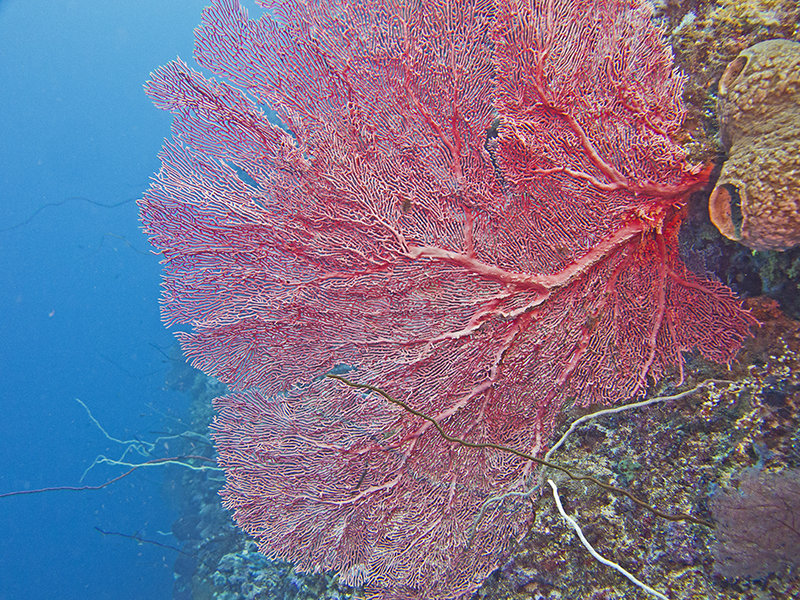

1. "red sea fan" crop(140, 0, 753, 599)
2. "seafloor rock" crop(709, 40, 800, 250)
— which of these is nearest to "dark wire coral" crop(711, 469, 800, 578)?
"red sea fan" crop(140, 0, 753, 599)

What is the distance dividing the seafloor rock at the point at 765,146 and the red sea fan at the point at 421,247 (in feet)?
1.05

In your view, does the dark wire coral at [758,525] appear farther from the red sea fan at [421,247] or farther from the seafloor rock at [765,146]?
the seafloor rock at [765,146]

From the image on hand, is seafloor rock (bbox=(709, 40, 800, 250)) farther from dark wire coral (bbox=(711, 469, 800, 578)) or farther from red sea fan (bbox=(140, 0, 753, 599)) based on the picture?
dark wire coral (bbox=(711, 469, 800, 578))

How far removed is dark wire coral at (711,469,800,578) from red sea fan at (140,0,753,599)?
634 mm

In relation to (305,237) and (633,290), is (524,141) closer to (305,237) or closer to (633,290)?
(633,290)

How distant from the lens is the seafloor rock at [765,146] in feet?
4.93

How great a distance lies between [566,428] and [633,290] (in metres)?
0.98

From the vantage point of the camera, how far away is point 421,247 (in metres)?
2.34

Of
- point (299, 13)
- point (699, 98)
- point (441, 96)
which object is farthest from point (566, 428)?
point (299, 13)

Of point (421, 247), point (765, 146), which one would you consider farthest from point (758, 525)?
point (421, 247)

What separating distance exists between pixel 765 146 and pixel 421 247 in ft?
5.32

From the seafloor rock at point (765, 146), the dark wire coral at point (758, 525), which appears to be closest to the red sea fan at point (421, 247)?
the seafloor rock at point (765, 146)

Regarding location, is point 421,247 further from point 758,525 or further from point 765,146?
point 758,525

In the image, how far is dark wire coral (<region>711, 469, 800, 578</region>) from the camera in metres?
1.66
